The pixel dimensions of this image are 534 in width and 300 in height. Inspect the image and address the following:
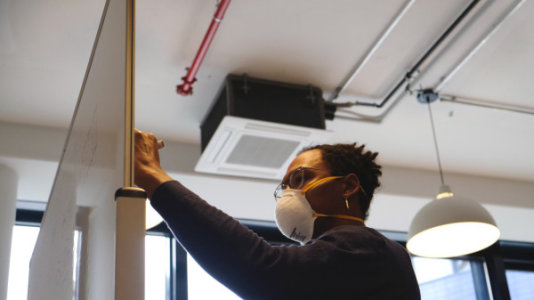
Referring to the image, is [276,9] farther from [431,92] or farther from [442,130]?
[442,130]

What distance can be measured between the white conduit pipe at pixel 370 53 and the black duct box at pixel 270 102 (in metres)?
0.12

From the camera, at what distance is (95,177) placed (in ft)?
3.91

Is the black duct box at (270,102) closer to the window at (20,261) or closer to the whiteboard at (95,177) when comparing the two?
the window at (20,261)

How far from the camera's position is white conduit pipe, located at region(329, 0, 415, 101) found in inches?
107

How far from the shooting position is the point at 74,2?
2584mm

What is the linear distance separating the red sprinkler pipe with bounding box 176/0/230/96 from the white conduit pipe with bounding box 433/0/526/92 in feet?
3.63

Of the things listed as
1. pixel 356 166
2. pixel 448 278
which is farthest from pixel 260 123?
pixel 448 278

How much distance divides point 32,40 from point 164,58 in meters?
0.52

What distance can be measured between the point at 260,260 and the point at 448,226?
2145 millimetres

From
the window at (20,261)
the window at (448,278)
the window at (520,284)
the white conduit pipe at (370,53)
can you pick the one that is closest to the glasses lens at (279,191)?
the white conduit pipe at (370,53)

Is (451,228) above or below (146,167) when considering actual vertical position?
above

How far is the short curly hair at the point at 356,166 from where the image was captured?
1.50 metres

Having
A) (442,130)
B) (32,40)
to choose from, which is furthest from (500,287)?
(32,40)

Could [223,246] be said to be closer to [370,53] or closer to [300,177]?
[300,177]
